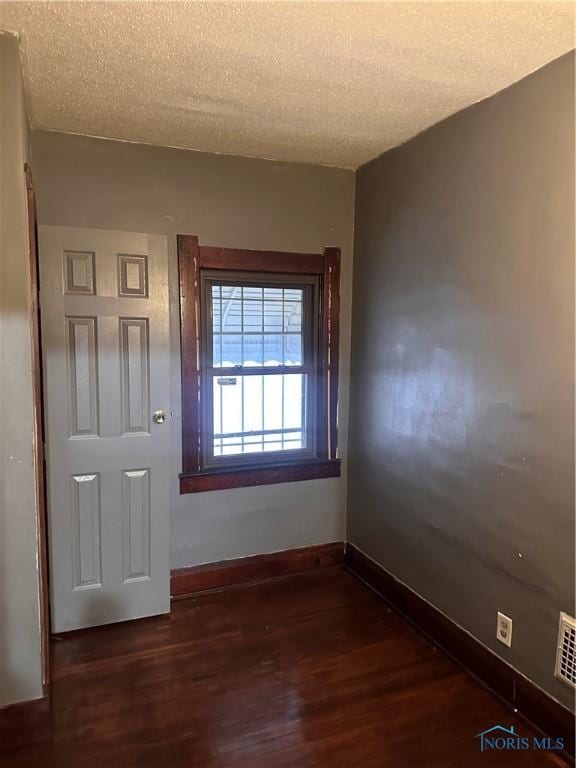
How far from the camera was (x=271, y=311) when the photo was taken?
3.12 m

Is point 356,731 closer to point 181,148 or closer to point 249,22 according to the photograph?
point 249,22

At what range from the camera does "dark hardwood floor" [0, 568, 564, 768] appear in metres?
1.88

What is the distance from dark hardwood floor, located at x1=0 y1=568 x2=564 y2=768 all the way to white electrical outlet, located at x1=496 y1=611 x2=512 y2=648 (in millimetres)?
249

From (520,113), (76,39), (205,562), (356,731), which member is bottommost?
(356,731)

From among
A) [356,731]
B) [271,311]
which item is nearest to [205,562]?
[356,731]

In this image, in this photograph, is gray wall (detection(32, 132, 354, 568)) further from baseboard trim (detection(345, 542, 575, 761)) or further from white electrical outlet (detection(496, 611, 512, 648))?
white electrical outlet (detection(496, 611, 512, 648))

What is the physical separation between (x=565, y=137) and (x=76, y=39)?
5.59 feet

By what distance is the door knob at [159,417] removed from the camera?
8.96ft

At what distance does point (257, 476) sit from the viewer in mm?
3117

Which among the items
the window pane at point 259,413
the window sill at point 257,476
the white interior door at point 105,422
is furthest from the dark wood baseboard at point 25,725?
the window pane at point 259,413

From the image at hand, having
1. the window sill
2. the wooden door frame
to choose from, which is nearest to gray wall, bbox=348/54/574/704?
the window sill

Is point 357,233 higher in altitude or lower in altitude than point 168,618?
higher

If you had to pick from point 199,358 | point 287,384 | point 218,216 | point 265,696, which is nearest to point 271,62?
point 218,216

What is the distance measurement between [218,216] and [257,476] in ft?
4.96
